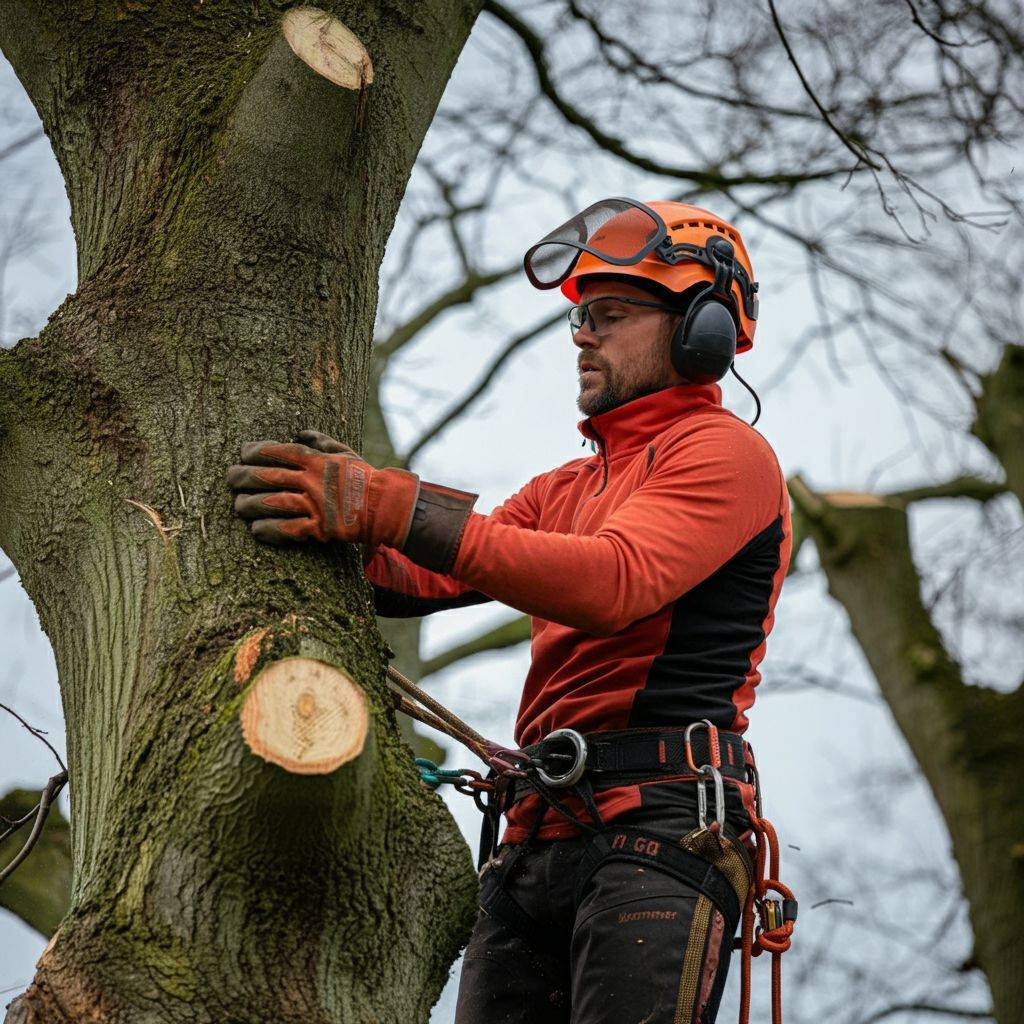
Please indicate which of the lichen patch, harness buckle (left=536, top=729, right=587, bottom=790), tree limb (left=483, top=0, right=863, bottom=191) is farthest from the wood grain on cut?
tree limb (left=483, top=0, right=863, bottom=191)

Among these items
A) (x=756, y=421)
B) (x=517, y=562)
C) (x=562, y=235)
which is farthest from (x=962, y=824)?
(x=517, y=562)

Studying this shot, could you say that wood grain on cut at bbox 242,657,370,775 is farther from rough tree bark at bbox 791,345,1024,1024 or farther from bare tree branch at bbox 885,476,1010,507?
bare tree branch at bbox 885,476,1010,507

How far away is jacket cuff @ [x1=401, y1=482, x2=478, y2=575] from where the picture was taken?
2482mm

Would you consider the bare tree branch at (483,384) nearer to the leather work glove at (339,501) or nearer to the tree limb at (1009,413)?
the tree limb at (1009,413)

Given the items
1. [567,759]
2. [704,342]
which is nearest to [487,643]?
[704,342]

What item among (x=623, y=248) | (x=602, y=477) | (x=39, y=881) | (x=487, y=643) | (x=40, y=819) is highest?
(x=487, y=643)

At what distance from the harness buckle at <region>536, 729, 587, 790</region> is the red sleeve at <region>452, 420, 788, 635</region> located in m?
0.26

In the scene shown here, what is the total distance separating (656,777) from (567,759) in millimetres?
191

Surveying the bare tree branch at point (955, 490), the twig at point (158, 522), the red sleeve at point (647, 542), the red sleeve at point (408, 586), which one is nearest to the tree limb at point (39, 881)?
the red sleeve at point (408, 586)

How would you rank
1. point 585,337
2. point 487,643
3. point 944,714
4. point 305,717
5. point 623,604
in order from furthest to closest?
point 487,643, point 944,714, point 585,337, point 623,604, point 305,717

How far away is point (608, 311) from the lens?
10.7 ft

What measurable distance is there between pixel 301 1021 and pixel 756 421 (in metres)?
1.90

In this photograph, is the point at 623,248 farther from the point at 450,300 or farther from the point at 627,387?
the point at 450,300

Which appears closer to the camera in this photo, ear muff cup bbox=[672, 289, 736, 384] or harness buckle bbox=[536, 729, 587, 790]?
harness buckle bbox=[536, 729, 587, 790]
